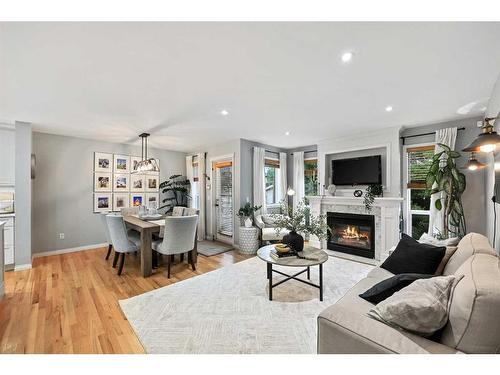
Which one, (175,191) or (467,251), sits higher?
(175,191)

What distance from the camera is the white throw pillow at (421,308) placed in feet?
3.41

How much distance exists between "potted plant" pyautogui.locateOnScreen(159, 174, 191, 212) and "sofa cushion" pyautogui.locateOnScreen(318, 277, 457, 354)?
515cm

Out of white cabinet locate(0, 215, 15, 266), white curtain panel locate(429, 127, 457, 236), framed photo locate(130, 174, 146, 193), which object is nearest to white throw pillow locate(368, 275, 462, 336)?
white curtain panel locate(429, 127, 457, 236)

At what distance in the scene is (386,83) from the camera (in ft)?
7.49

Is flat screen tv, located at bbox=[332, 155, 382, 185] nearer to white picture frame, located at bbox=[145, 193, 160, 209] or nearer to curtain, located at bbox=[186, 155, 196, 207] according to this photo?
curtain, located at bbox=[186, 155, 196, 207]

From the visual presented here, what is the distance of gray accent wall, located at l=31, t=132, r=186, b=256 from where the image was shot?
4.21 m

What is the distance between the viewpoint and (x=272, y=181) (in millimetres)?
5820

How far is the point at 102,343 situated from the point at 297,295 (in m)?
1.96

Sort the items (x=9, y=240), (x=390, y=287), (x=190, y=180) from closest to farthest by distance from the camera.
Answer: (x=390, y=287) → (x=9, y=240) → (x=190, y=180)

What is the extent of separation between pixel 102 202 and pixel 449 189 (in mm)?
6366

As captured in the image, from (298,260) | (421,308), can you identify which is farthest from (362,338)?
(298,260)

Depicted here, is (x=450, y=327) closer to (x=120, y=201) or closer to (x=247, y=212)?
(x=247, y=212)

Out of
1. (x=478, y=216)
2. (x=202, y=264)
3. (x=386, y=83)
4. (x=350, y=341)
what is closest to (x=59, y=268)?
(x=202, y=264)
